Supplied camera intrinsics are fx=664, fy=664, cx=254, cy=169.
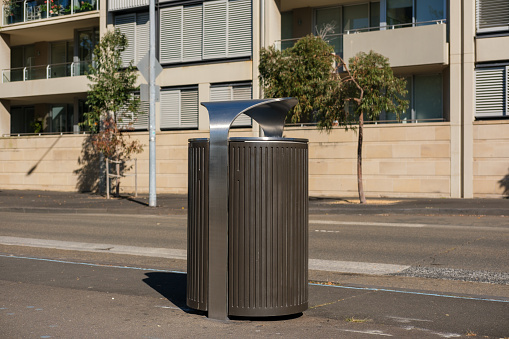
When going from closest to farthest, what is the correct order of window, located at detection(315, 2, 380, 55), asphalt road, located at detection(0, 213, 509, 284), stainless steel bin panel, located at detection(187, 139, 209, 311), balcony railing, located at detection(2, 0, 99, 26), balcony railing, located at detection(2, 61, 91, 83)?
stainless steel bin panel, located at detection(187, 139, 209, 311) → asphalt road, located at detection(0, 213, 509, 284) → window, located at detection(315, 2, 380, 55) → balcony railing, located at detection(2, 61, 91, 83) → balcony railing, located at detection(2, 0, 99, 26)

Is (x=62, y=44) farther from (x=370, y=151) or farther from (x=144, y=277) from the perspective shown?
(x=144, y=277)

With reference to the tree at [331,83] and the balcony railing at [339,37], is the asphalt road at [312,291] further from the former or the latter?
the balcony railing at [339,37]

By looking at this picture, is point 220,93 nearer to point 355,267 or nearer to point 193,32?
point 193,32

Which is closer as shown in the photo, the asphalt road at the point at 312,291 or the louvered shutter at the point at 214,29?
the asphalt road at the point at 312,291

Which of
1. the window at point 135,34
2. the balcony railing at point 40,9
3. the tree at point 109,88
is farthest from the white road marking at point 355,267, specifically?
the balcony railing at point 40,9

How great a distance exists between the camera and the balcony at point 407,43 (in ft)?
78.9

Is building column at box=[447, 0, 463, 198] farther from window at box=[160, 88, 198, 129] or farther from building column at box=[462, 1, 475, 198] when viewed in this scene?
window at box=[160, 88, 198, 129]

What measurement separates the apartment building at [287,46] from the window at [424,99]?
39 millimetres

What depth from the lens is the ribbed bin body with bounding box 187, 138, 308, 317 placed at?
5668mm

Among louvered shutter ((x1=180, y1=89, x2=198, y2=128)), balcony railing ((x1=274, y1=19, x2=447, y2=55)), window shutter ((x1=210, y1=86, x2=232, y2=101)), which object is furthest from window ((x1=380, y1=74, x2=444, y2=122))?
louvered shutter ((x1=180, y1=89, x2=198, y2=128))

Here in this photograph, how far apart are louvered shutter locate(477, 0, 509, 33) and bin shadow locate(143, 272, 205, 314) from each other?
18983 mm

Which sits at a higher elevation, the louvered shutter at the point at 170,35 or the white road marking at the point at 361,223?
the louvered shutter at the point at 170,35

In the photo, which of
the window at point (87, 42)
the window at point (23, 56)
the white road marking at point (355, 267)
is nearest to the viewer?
the white road marking at point (355, 267)

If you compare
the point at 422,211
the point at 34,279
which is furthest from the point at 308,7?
the point at 34,279
